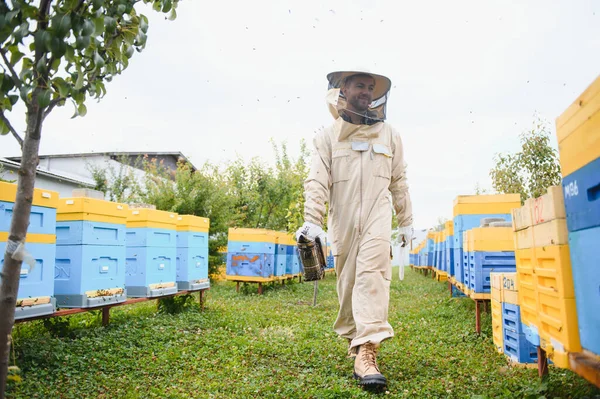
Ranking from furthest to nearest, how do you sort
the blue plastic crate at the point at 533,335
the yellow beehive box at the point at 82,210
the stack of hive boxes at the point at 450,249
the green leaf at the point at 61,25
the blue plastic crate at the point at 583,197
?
1. the stack of hive boxes at the point at 450,249
2. the yellow beehive box at the point at 82,210
3. the blue plastic crate at the point at 533,335
4. the green leaf at the point at 61,25
5. the blue plastic crate at the point at 583,197

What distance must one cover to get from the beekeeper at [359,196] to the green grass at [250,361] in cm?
44

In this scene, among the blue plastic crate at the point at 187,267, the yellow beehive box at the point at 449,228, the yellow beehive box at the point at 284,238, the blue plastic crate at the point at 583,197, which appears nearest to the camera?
the blue plastic crate at the point at 583,197

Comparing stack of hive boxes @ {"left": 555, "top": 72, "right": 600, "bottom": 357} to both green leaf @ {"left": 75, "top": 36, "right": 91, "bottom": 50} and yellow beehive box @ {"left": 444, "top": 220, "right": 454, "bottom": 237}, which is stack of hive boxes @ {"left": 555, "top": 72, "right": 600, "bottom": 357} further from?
yellow beehive box @ {"left": 444, "top": 220, "right": 454, "bottom": 237}

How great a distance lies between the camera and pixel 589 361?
1.72 m

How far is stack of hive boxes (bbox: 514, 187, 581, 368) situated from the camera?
191 centimetres

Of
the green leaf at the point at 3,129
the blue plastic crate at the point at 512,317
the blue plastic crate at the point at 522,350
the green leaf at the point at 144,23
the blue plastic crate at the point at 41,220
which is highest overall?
the green leaf at the point at 144,23

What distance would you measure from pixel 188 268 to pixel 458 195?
3.72 meters

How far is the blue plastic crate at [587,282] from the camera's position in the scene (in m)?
1.66

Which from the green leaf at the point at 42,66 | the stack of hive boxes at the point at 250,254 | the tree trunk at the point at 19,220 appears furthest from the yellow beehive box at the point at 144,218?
the stack of hive boxes at the point at 250,254

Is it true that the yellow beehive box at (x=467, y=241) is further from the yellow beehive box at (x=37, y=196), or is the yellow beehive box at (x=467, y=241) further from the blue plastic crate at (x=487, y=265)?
the yellow beehive box at (x=37, y=196)

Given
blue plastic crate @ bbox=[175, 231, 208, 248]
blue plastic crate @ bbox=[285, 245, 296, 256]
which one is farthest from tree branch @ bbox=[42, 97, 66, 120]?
blue plastic crate @ bbox=[285, 245, 296, 256]

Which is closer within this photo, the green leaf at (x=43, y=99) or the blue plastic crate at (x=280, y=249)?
the green leaf at (x=43, y=99)

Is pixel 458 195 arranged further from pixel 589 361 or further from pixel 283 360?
pixel 589 361

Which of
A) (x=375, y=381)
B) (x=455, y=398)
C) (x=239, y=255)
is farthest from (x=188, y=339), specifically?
(x=239, y=255)
